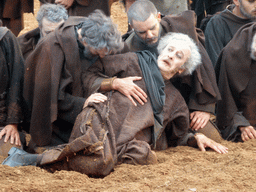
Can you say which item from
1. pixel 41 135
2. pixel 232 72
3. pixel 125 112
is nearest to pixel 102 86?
pixel 125 112

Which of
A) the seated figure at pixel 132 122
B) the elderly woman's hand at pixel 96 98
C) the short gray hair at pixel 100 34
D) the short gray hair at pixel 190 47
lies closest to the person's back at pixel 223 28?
the short gray hair at pixel 190 47

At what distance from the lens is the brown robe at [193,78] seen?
4734 millimetres

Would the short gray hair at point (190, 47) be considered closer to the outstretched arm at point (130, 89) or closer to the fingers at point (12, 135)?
the outstretched arm at point (130, 89)

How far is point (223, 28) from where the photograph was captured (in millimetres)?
6551

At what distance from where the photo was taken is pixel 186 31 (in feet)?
15.9

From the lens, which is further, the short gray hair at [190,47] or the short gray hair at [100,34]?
the short gray hair at [190,47]

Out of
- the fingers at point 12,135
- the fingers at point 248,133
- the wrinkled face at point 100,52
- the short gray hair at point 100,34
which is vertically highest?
the short gray hair at point 100,34

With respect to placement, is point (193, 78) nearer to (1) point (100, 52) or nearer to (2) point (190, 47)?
(2) point (190, 47)

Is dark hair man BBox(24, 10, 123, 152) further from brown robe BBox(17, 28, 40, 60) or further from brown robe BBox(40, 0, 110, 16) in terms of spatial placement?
brown robe BBox(40, 0, 110, 16)

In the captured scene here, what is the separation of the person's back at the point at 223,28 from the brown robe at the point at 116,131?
A: 88.1 inches

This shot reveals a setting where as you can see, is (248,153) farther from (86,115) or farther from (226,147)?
(86,115)

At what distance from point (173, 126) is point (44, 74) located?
1318mm

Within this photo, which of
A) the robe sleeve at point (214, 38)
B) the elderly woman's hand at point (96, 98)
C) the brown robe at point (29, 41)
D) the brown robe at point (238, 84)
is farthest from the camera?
the robe sleeve at point (214, 38)

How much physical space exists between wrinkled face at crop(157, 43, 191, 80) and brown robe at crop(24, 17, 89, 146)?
717 mm
